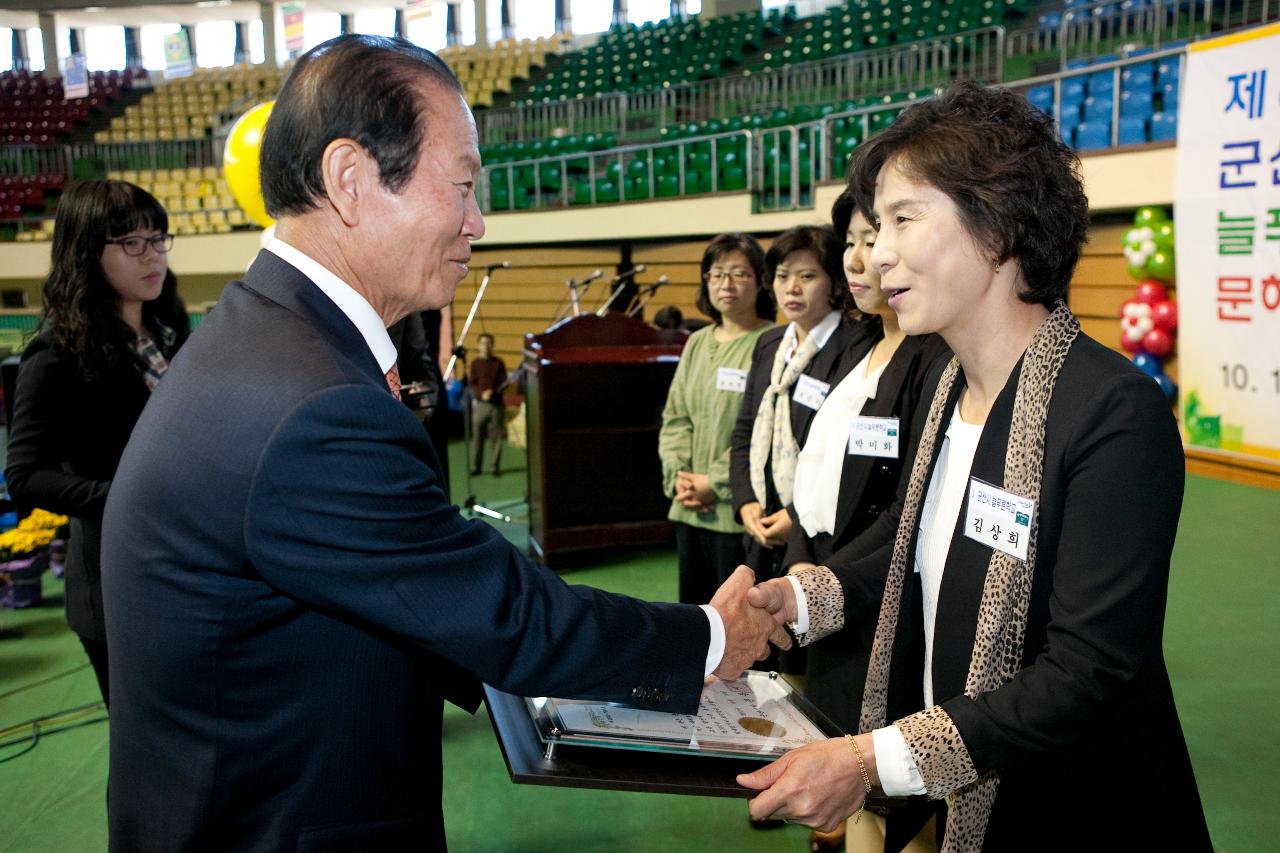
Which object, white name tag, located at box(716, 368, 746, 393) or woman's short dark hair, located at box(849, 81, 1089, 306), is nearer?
woman's short dark hair, located at box(849, 81, 1089, 306)

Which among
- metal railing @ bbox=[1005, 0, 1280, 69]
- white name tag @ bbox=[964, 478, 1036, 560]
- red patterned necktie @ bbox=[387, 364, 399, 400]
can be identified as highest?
metal railing @ bbox=[1005, 0, 1280, 69]

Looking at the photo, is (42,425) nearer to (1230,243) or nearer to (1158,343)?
(1230,243)

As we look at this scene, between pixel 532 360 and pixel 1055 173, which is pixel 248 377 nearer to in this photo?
pixel 1055 173

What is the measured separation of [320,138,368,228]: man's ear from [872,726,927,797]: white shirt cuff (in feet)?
2.95

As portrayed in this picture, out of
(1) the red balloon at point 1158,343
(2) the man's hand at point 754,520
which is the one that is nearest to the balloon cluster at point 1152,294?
(1) the red balloon at point 1158,343

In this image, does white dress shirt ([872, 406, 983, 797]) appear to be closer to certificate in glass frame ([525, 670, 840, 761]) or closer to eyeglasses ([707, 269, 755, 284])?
certificate in glass frame ([525, 670, 840, 761])

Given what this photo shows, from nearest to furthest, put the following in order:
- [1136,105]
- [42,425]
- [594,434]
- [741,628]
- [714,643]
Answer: [714,643]
[741,628]
[42,425]
[594,434]
[1136,105]

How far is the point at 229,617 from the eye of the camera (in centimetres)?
98

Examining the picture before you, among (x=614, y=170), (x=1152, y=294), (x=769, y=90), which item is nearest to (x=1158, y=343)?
(x=1152, y=294)

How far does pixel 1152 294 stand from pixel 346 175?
6.56 m

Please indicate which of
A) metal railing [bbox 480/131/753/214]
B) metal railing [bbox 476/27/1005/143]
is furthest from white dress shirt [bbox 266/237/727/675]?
metal railing [bbox 476/27/1005/143]

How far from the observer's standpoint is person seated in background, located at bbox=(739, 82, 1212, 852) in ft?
3.67

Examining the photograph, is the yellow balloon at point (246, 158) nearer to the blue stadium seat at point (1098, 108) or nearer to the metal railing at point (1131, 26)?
the blue stadium seat at point (1098, 108)

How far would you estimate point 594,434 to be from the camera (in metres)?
5.24
